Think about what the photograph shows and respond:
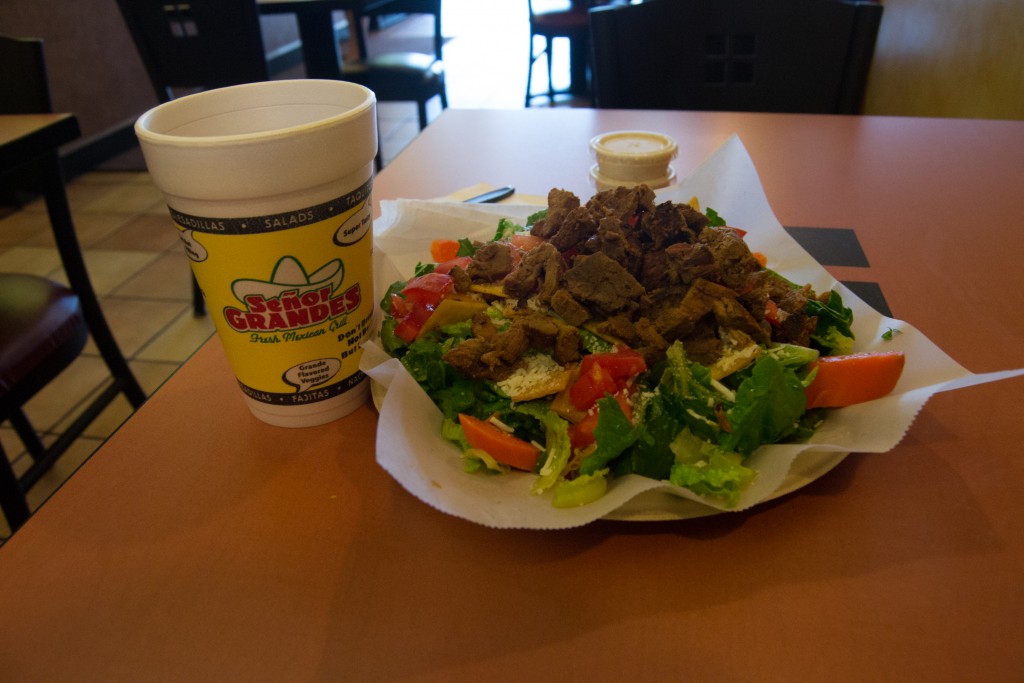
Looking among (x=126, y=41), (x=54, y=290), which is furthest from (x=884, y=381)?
(x=126, y=41)

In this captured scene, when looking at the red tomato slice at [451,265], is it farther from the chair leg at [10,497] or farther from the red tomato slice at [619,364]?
the chair leg at [10,497]

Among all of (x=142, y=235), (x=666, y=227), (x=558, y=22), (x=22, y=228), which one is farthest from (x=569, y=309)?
(x=558, y=22)

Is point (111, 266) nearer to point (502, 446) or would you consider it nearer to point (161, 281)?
point (161, 281)

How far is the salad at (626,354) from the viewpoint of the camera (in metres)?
0.65

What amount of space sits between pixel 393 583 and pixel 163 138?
0.44m

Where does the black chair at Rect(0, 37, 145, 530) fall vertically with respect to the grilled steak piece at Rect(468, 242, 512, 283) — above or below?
below

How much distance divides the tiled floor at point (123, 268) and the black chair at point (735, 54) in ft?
5.58

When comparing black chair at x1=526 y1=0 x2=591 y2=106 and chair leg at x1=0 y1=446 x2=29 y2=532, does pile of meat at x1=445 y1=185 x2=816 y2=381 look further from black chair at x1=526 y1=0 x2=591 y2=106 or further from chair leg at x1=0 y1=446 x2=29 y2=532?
black chair at x1=526 y1=0 x2=591 y2=106

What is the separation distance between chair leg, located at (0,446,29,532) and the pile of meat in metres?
1.19

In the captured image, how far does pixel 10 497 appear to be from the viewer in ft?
4.60

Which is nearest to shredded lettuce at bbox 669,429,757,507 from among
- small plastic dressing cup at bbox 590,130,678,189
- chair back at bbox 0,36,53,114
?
small plastic dressing cup at bbox 590,130,678,189

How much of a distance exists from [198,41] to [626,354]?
259cm

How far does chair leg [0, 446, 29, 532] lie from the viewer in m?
1.40

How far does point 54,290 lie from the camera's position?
1582mm
